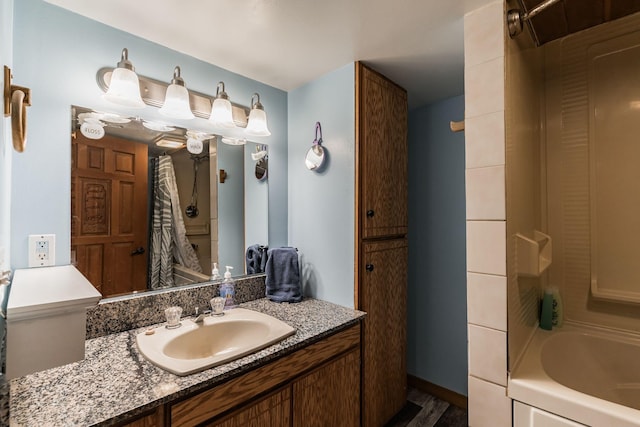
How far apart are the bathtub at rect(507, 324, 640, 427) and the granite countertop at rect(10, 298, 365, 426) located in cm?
87

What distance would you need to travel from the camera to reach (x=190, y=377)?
937 mm

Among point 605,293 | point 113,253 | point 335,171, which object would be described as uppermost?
point 335,171

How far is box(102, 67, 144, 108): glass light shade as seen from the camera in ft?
4.06

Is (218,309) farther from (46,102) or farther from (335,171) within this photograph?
(46,102)

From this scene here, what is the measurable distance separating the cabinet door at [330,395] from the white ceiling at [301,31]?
1576 millimetres

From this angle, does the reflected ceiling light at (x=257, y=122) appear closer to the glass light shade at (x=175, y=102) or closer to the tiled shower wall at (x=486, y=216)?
the glass light shade at (x=175, y=102)

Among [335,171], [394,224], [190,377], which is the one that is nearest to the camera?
[190,377]

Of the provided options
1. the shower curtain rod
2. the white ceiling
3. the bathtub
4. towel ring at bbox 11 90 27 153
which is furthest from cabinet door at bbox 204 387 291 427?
the shower curtain rod

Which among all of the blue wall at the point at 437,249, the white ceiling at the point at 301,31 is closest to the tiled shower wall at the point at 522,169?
the white ceiling at the point at 301,31

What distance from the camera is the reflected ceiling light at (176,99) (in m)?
1.41

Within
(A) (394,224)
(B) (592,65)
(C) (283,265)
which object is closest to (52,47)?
(C) (283,265)

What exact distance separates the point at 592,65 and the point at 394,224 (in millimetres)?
1345

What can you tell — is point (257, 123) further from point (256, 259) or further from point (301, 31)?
point (256, 259)

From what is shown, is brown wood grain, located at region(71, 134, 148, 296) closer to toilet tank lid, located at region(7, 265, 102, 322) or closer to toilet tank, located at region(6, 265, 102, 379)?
toilet tank lid, located at region(7, 265, 102, 322)
